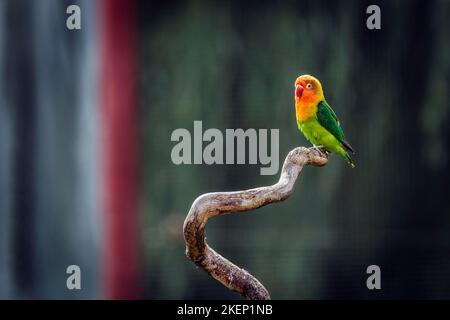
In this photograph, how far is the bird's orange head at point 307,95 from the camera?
268cm

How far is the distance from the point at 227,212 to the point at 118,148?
1.43m

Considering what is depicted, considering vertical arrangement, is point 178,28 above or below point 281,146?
above

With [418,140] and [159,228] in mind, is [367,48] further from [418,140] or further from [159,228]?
[159,228]

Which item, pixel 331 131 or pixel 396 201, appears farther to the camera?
pixel 396 201

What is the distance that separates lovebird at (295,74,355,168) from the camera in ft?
8.87

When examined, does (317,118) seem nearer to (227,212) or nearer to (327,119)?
(327,119)

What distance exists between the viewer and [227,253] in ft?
11.7

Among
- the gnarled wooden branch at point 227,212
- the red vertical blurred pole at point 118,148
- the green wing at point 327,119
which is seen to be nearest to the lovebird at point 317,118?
the green wing at point 327,119

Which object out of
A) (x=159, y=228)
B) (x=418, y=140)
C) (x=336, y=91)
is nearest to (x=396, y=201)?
(x=418, y=140)

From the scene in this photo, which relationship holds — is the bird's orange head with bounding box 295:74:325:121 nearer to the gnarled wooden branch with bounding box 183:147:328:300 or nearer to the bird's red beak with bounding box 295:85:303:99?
the bird's red beak with bounding box 295:85:303:99

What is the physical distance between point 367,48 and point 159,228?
115 cm

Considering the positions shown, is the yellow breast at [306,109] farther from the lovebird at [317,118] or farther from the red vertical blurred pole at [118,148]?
the red vertical blurred pole at [118,148]

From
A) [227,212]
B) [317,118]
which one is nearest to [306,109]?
[317,118]

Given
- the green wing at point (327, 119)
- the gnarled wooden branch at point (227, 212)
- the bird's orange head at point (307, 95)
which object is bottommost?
the gnarled wooden branch at point (227, 212)
